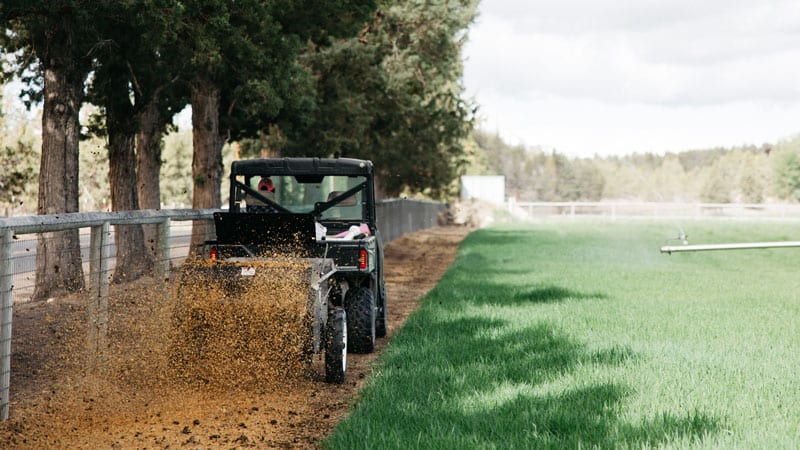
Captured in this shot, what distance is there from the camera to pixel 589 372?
751cm

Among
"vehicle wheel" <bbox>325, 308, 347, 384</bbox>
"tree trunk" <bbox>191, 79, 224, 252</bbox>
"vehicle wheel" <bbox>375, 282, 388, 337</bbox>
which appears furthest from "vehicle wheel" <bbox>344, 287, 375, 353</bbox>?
"tree trunk" <bbox>191, 79, 224, 252</bbox>

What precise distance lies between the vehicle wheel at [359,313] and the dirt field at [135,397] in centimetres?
26

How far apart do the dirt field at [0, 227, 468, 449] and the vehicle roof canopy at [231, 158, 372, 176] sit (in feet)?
5.74

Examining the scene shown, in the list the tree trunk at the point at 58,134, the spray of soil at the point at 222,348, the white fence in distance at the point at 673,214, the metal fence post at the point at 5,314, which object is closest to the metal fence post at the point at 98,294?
the spray of soil at the point at 222,348

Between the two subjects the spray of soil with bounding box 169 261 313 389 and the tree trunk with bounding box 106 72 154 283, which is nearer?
the spray of soil with bounding box 169 261 313 389

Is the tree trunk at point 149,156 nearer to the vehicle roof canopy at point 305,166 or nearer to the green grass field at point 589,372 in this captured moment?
the green grass field at point 589,372

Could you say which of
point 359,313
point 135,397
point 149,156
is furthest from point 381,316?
point 149,156

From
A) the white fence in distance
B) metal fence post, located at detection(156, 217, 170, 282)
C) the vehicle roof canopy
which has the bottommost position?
the white fence in distance

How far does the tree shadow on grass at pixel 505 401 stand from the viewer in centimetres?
550

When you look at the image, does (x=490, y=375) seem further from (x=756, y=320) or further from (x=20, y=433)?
(x=756, y=320)

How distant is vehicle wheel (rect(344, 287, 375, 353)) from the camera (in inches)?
356

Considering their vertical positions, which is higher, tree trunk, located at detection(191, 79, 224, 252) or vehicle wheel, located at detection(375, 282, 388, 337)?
tree trunk, located at detection(191, 79, 224, 252)

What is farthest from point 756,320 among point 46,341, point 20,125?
point 20,125

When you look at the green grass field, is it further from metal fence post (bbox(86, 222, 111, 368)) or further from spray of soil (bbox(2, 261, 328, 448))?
metal fence post (bbox(86, 222, 111, 368))
